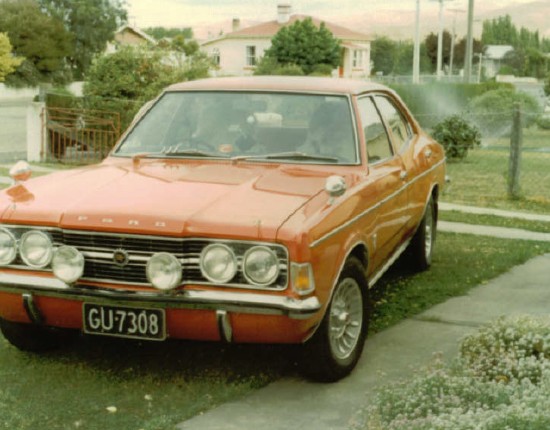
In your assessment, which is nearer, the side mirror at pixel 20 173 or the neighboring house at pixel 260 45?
the side mirror at pixel 20 173

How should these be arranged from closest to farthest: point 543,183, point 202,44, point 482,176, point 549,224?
point 549,224
point 543,183
point 482,176
point 202,44

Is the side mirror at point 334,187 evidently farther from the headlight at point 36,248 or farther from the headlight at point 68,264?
the headlight at point 36,248

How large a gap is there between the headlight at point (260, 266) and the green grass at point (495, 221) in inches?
258

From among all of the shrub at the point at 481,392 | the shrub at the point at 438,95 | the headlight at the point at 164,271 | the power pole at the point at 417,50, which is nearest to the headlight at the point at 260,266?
the headlight at the point at 164,271

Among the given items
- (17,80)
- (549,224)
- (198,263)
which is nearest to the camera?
(198,263)

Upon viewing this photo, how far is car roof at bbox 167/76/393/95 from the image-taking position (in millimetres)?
6551

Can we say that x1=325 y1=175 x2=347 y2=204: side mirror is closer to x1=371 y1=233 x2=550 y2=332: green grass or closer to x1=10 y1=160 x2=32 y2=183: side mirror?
x1=371 y1=233 x2=550 y2=332: green grass

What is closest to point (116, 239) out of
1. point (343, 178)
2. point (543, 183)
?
point (343, 178)

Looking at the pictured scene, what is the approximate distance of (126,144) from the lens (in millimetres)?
6637

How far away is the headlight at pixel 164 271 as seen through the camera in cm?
489

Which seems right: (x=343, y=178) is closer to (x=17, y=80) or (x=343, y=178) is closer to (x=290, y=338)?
(x=290, y=338)

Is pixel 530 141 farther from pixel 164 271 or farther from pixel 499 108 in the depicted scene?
pixel 164 271

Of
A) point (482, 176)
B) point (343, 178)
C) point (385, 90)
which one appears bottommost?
point (482, 176)

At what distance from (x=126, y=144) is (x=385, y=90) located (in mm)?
2268
